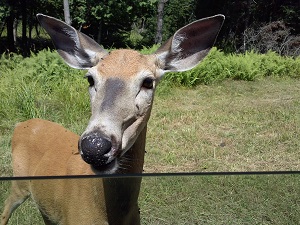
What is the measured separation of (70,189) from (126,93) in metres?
0.60

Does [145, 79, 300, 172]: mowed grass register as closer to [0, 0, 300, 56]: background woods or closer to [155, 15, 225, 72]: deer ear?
[155, 15, 225, 72]: deer ear

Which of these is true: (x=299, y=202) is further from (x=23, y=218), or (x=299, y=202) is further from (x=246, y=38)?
(x=246, y=38)

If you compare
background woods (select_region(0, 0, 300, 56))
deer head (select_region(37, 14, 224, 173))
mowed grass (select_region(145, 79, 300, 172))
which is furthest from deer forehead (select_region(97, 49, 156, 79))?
background woods (select_region(0, 0, 300, 56))

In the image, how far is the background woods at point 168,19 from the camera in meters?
13.6

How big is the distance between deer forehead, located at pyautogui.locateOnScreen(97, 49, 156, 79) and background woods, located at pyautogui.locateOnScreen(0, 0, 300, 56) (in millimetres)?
10788

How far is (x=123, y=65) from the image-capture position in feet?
7.23

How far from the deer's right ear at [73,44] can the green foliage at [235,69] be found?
226 inches

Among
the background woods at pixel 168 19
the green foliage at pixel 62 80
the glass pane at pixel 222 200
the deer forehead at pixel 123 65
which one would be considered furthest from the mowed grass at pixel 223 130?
the background woods at pixel 168 19

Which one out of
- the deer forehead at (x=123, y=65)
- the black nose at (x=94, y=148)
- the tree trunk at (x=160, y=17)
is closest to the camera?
the black nose at (x=94, y=148)

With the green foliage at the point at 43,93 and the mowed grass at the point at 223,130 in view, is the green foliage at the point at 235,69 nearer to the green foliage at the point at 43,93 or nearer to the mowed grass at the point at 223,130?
the mowed grass at the point at 223,130

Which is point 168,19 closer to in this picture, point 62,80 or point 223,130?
point 62,80

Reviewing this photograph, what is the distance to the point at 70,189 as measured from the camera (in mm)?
1597

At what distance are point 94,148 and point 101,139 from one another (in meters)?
0.04

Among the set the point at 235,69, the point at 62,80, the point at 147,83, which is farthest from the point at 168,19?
the point at 147,83
